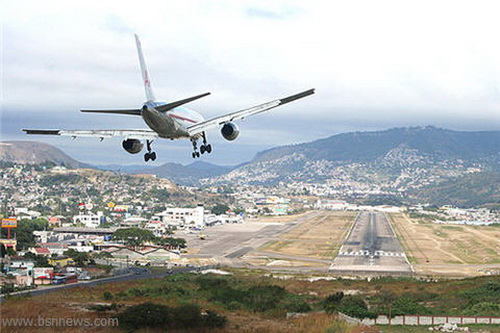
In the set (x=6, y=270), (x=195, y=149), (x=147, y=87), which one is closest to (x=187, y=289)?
(x=195, y=149)

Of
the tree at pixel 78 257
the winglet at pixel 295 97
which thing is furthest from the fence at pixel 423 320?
the tree at pixel 78 257

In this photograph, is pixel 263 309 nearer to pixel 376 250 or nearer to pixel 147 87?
pixel 147 87

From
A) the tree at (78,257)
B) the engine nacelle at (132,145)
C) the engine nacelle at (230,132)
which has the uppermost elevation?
the engine nacelle at (230,132)

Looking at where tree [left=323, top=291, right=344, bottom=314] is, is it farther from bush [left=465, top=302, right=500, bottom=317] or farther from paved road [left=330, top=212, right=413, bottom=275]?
paved road [left=330, top=212, right=413, bottom=275]

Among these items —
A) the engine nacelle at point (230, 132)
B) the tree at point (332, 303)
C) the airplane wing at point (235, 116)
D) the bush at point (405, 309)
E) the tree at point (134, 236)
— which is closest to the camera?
the airplane wing at point (235, 116)

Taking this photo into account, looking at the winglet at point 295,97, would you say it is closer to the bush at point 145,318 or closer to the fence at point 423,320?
the bush at point 145,318

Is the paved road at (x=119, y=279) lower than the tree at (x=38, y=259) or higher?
lower

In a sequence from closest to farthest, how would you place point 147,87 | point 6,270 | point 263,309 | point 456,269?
point 147,87
point 263,309
point 6,270
point 456,269
